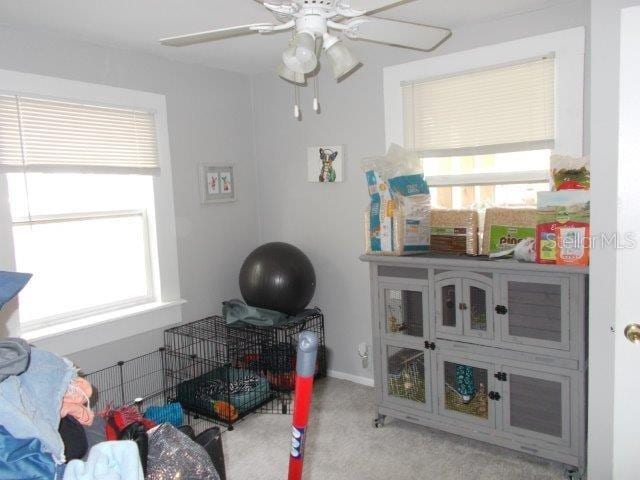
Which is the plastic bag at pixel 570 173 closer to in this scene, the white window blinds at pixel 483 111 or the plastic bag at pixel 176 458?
the white window blinds at pixel 483 111

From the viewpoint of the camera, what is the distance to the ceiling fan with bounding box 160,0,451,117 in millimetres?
1662

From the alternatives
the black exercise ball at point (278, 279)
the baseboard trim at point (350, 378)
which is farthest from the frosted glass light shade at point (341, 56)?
the baseboard trim at point (350, 378)

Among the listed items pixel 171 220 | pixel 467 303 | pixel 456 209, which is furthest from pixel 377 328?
pixel 171 220

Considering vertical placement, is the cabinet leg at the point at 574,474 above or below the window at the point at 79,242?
below

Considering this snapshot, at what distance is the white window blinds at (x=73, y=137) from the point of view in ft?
8.76

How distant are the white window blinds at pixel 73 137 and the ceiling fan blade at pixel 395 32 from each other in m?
1.75

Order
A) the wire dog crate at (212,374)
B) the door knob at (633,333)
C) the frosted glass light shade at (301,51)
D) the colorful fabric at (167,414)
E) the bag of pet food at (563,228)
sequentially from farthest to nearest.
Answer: the wire dog crate at (212,374) → the colorful fabric at (167,414) → the bag of pet food at (563,228) → the door knob at (633,333) → the frosted glass light shade at (301,51)

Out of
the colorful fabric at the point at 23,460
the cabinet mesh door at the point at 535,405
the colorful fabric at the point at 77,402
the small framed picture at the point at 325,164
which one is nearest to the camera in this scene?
the colorful fabric at the point at 23,460

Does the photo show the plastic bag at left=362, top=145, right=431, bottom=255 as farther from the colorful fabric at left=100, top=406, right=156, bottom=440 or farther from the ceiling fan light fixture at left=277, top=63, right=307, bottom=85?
the colorful fabric at left=100, top=406, right=156, bottom=440

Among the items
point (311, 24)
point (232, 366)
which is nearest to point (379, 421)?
point (232, 366)

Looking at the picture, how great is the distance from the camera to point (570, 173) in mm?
2469

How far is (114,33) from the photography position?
282 cm

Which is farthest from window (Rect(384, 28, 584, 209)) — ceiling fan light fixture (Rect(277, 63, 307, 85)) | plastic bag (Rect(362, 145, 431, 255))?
ceiling fan light fixture (Rect(277, 63, 307, 85))

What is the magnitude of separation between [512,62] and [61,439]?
2.70 meters
